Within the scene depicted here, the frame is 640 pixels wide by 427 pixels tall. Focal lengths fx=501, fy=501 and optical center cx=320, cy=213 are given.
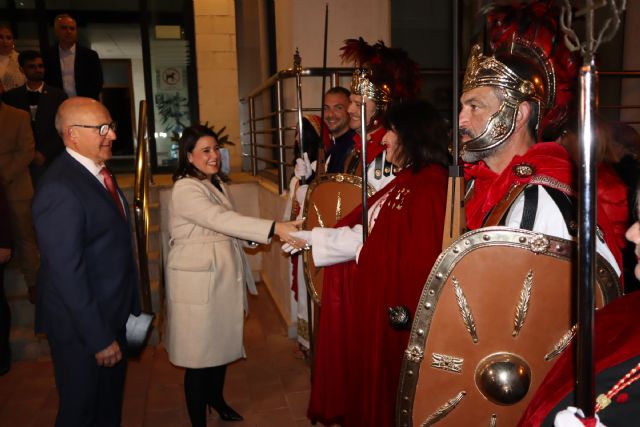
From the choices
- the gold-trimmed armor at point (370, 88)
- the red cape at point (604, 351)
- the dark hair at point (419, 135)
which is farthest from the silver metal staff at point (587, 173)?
the gold-trimmed armor at point (370, 88)

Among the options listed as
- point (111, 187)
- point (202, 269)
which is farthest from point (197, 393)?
point (111, 187)

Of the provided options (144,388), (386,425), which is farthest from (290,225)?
(144,388)

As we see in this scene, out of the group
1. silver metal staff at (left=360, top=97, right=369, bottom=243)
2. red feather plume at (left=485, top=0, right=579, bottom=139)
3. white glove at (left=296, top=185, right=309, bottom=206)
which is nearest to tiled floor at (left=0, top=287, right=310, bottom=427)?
white glove at (left=296, top=185, right=309, bottom=206)

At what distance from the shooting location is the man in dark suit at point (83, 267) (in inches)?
72.7

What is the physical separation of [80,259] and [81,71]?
3650mm

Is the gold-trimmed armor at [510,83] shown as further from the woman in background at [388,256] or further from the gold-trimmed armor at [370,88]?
the gold-trimmed armor at [370,88]

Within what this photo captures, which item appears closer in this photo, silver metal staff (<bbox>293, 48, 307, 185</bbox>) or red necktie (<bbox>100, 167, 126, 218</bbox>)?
red necktie (<bbox>100, 167, 126, 218</bbox>)

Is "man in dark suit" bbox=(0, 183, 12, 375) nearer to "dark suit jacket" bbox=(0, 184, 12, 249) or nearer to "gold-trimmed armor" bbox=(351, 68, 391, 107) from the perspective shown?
"dark suit jacket" bbox=(0, 184, 12, 249)

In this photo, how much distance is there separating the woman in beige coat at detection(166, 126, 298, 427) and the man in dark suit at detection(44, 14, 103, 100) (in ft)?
9.77

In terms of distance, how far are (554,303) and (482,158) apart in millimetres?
556

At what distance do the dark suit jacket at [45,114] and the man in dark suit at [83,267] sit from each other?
8.42 feet

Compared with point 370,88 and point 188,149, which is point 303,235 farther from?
point 370,88

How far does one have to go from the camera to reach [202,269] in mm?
2412

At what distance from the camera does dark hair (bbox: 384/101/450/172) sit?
204cm
